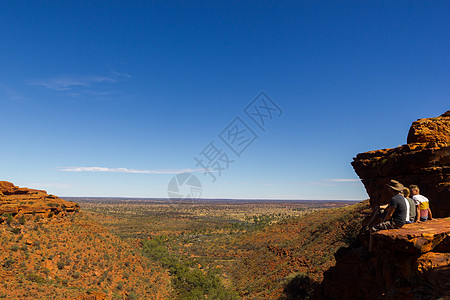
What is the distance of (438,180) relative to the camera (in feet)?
34.8

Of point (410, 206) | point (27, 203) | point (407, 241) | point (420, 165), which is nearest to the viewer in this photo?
point (407, 241)

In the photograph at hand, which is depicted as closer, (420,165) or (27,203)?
(420,165)

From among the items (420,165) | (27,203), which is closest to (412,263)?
(420,165)

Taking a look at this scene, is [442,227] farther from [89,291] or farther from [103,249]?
[103,249]

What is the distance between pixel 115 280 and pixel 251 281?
15.1 m

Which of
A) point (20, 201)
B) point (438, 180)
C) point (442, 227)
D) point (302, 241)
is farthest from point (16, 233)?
point (302, 241)

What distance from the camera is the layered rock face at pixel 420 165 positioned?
10484mm

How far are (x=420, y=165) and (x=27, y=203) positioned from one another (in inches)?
1270

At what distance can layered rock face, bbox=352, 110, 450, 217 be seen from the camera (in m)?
10.5

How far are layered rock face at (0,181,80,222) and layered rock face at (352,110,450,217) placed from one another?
29.3 m

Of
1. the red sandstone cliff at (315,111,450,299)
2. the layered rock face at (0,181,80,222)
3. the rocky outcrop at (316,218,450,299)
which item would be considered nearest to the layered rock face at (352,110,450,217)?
the red sandstone cliff at (315,111,450,299)

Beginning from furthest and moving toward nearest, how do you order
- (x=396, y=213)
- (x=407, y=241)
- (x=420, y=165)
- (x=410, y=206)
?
(x=420, y=165) → (x=410, y=206) → (x=396, y=213) → (x=407, y=241)

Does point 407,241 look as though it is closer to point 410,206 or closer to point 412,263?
point 412,263

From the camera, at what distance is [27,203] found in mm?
24859
